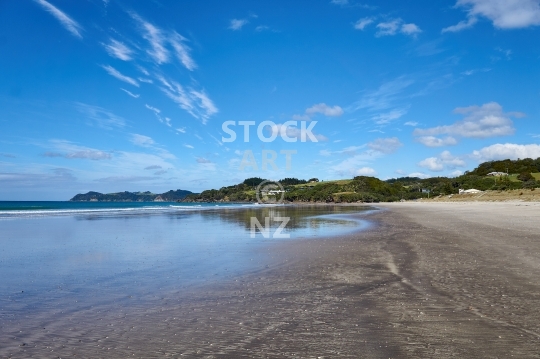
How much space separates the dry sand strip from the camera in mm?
5570

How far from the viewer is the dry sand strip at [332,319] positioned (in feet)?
18.3

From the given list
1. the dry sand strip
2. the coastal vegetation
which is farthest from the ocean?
the coastal vegetation

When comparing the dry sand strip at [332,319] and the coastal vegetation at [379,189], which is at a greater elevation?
the coastal vegetation at [379,189]

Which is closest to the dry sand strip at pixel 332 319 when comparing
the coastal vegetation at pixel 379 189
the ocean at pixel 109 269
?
the ocean at pixel 109 269

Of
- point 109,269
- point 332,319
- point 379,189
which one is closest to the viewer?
point 332,319

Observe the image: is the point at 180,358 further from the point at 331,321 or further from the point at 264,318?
the point at 331,321

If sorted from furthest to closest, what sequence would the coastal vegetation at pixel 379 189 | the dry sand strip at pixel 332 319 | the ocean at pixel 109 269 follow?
the coastal vegetation at pixel 379 189
the ocean at pixel 109 269
the dry sand strip at pixel 332 319

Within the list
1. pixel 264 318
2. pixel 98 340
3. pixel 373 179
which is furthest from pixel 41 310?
pixel 373 179

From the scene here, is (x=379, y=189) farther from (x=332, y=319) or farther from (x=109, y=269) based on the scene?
(x=332, y=319)

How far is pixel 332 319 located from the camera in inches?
273

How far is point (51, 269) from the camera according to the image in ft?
39.7

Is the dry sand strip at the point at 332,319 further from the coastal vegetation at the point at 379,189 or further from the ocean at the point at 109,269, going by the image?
the coastal vegetation at the point at 379,189

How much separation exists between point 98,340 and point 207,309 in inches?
88.1

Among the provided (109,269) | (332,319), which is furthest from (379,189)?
(332,319)
